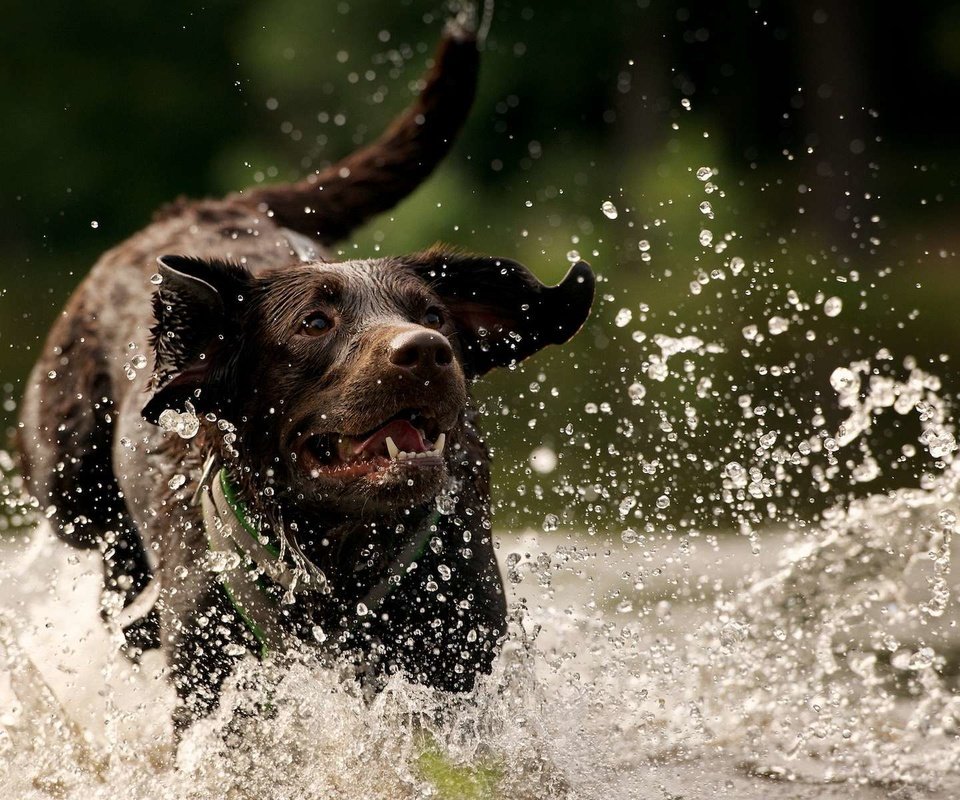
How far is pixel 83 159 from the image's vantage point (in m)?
29.7

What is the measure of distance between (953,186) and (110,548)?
21.4m

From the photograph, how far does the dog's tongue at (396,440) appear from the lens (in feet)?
12.9

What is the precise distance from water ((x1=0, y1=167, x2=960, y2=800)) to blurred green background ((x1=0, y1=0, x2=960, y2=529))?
4107mm

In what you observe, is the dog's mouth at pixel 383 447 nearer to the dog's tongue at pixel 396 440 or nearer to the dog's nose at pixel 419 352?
the dog's tongue at pixel 396 440

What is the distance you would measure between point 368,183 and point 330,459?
209cm

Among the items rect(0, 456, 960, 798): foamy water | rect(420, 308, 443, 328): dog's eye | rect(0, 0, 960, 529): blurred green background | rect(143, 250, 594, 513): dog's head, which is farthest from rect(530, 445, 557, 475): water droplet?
rect(420, 308, 443, 328): dog's eye

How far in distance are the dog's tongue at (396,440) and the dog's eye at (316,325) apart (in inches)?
13.4

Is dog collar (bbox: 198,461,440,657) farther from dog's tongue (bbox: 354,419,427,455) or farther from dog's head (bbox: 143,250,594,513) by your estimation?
dog's tongue (bbox: 354,419,427,455)

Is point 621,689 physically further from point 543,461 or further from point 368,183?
point 543,461

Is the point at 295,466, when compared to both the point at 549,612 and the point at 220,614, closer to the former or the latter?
the point at 220,614

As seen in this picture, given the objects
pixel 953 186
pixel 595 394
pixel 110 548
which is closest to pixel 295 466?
pixel 110 548

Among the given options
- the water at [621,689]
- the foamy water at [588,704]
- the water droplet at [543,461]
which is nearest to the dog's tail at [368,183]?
the water at [621,689]

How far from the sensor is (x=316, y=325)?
4094mm

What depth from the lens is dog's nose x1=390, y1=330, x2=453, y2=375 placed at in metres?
3.75
